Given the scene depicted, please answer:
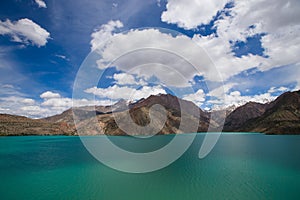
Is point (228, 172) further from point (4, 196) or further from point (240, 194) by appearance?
point (4, 196)

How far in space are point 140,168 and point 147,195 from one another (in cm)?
2000

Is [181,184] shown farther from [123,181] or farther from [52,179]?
[52,179]

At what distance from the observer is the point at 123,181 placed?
36062 millimetres

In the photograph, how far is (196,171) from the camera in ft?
146

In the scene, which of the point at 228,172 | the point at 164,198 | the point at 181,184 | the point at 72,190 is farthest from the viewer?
the point at 228,172

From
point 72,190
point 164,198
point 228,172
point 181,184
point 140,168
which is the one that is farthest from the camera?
point 140,168

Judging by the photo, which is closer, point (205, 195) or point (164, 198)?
point (164, 198)

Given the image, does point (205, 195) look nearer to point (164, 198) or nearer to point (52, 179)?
point (164, 198)

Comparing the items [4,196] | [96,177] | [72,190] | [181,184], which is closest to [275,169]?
[181,184]

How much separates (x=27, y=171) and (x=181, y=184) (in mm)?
36091

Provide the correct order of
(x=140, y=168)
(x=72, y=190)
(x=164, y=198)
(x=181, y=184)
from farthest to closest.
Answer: (x=140, y=168) → (x=181, y=184) → (x=72, y=190) → (x=164, y=198)

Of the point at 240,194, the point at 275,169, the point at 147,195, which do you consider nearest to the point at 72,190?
the point at 147,195

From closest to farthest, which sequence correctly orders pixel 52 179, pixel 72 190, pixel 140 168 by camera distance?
1. pixel 72 190
2. pixel 52 179
3. pixel 140 168

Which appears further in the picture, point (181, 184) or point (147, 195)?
point (181, 184)
